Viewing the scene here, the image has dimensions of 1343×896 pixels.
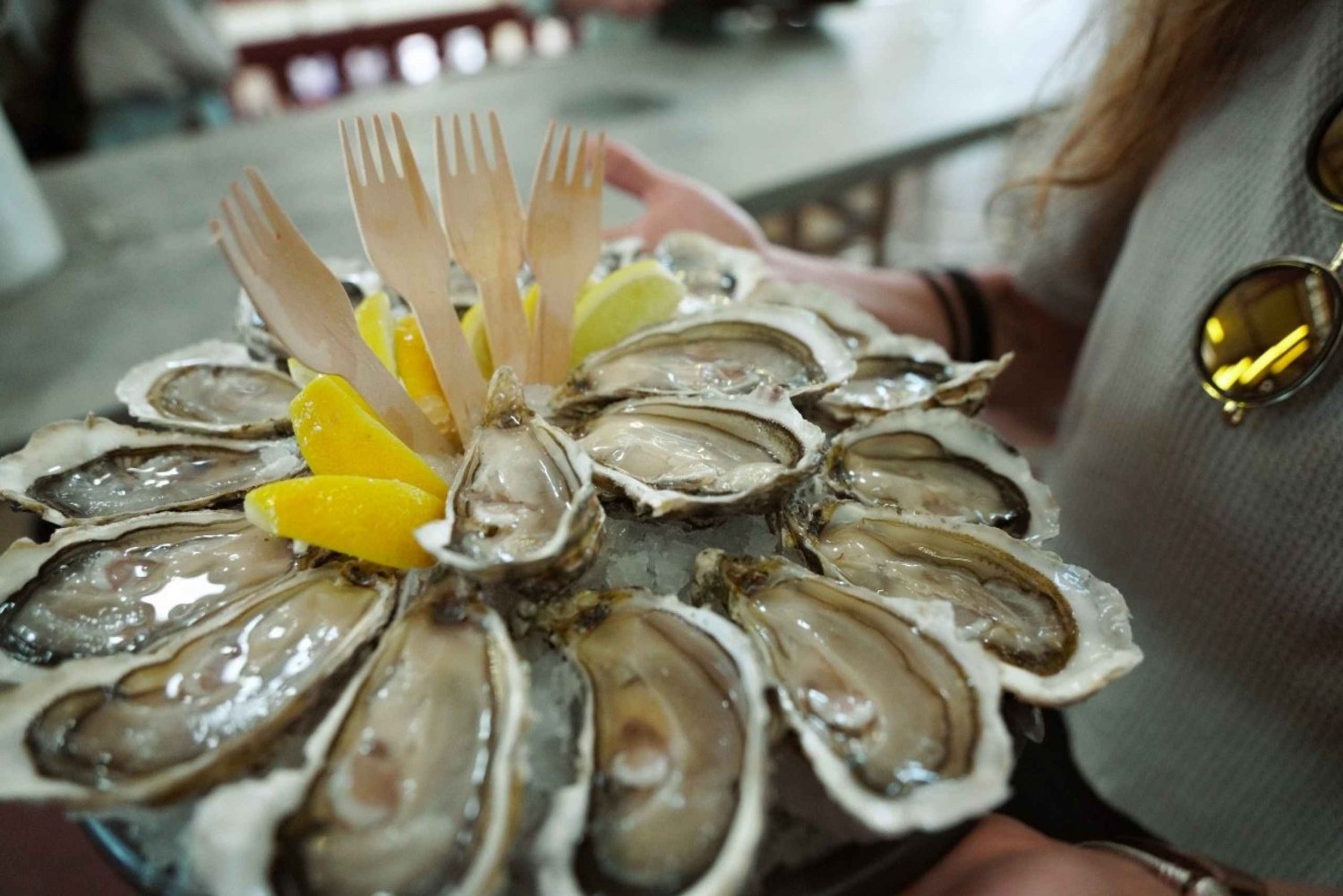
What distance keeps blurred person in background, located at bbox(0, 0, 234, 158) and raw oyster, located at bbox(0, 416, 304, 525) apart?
239 cm

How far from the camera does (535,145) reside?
192 cm

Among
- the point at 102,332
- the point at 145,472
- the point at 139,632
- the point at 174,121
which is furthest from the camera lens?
the point at 174,121

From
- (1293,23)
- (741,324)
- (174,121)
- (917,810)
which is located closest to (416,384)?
(741,324)

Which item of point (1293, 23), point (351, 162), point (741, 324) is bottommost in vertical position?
point (741, 324)

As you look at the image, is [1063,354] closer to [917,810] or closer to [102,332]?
[917,810]

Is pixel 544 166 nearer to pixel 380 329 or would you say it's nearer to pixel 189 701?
pixel 380 329

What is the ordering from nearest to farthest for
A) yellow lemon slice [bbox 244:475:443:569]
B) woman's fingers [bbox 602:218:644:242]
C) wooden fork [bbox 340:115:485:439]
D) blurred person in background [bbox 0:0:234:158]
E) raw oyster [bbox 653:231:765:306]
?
1. yellow lemon slice [bbox 244:475:443:569]
2. wooden fork [bbox 340:115:485:439]
3. raw oyster [bbox 653:231:765:306]
4. woman's fingers [bbox 602:218:644:242]
5. blurred person in background [bbox 0:0:234:158]

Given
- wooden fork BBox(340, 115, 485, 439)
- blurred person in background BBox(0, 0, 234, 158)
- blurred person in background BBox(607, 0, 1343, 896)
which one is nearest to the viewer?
wooden fork BBox(340, 115, 485, 439)

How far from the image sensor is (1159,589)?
87cm

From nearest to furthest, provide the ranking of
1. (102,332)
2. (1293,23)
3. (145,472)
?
1. (145,472)
2. (1293,23)
3. (102,332)

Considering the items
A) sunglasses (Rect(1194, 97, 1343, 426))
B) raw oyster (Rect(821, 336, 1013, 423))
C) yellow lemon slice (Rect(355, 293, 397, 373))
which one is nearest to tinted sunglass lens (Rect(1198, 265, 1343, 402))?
sunglasses (Rect(1194, 97, 1343, 426))

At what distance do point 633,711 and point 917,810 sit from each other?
0.53 ft

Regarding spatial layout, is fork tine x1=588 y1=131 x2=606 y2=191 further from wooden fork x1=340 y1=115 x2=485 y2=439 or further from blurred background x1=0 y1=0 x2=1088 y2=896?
blurred background x1=0 y1=0 x2=1088 y2=896

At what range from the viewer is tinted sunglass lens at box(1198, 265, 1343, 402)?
70 centimetres
